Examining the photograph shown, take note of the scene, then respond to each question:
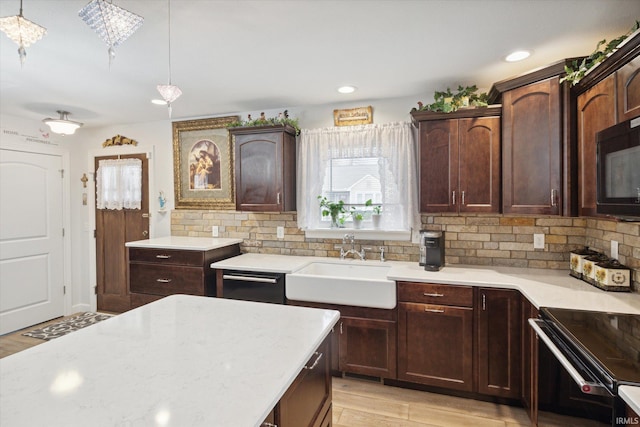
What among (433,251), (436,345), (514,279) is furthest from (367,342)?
(514,279)

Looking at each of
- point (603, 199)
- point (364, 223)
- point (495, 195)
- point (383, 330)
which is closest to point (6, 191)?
point (364, 223)

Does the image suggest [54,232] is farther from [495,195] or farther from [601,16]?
[601,16]

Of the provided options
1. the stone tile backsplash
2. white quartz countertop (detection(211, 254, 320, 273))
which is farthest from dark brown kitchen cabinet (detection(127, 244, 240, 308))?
the stone tile backsplash

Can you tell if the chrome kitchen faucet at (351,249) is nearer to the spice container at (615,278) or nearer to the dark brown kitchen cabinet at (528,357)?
the dark brown kitchen cabinet at (528,357)

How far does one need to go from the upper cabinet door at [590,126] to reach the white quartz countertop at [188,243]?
9.33 feet

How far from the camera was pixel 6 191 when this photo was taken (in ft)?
12.2

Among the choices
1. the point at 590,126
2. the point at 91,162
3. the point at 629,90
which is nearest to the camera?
the point at 629,90

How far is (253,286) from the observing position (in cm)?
286

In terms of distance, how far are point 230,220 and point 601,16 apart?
3.33 m

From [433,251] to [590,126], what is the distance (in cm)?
126

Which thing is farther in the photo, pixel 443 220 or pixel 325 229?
pixel 325 229

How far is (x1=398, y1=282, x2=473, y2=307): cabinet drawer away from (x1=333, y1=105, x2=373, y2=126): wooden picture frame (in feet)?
5.16

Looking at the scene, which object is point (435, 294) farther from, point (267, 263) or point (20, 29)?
point (20, 29)

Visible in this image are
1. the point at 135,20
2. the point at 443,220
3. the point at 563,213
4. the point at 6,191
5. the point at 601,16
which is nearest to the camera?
the point at 135,20
